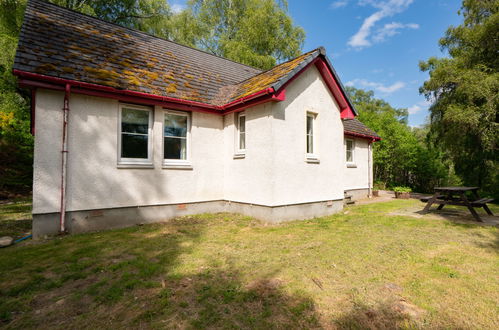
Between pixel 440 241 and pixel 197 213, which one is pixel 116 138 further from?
pixel 440 241

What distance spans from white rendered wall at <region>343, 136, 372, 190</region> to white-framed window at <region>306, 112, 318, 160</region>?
585 cm

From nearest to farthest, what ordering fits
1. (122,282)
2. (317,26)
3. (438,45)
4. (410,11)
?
(122,282), (410,11), (438,45), (317,26)

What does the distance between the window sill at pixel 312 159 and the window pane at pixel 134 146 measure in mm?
5194

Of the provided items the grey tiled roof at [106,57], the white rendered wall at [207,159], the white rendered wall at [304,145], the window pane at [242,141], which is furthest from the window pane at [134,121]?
the white rendered wall at [304,145]

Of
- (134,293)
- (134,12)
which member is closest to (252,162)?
(134,293)

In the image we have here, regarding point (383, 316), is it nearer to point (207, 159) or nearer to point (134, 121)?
point (207, 159)

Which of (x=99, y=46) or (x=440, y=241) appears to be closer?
(x=440, y=241)

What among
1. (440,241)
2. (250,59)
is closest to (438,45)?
(250,59)

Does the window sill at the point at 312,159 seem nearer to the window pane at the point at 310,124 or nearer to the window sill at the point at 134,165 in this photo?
the window pane at the point at 310,124

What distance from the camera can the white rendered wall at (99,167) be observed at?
237 inches

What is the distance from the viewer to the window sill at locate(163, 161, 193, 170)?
7859 millimetres

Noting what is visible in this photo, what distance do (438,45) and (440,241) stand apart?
732 inches

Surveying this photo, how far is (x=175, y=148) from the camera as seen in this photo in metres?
8.21

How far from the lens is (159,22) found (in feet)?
76.8
